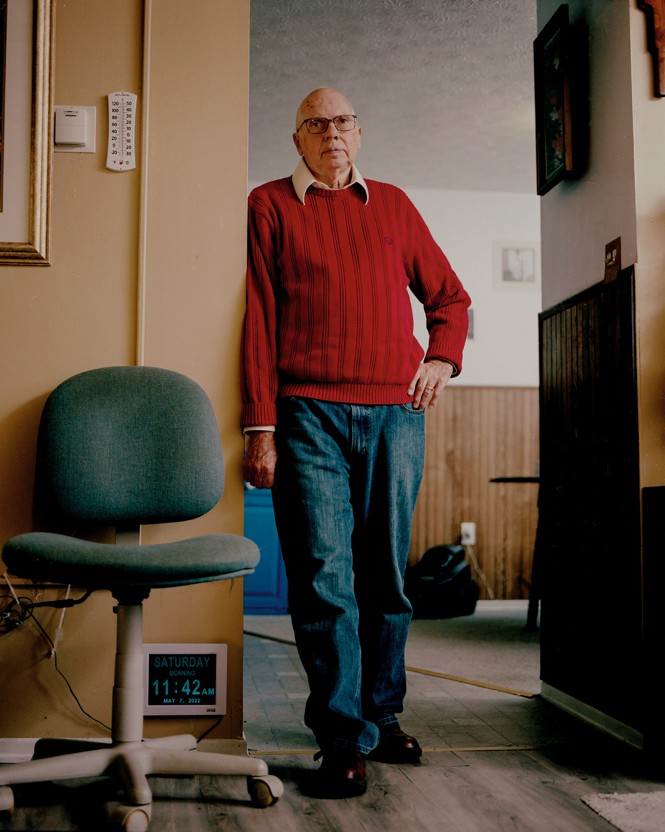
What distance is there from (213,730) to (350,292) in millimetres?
1068

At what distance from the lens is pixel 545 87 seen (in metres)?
2.57

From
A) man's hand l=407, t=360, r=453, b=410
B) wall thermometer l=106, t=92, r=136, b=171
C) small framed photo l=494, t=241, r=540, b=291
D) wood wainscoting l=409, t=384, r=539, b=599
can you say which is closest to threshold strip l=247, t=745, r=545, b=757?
man's hand l=407, t=360, r=453, b=410

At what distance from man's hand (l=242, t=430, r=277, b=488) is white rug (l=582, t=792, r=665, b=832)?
92 cm

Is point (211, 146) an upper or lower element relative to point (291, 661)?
upper

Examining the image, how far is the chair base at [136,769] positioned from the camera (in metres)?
1.48

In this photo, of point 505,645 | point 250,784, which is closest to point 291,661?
point 505,645

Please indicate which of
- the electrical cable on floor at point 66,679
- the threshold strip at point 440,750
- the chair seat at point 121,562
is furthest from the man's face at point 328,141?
the threshold strip at point 440,750

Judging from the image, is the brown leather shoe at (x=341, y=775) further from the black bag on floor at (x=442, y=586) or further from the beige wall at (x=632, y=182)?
the black bag on floor at (x=442, y=586)

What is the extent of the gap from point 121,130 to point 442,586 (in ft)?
10.6

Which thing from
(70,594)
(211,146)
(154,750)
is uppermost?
(211,146)

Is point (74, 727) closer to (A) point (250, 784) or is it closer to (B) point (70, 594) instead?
(B) point (70, 594)

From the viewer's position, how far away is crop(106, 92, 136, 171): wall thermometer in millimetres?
1929

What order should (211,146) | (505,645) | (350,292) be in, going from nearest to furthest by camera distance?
(350,292) < (211,146) < (505,645)

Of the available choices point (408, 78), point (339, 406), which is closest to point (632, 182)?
point (339, 406)
